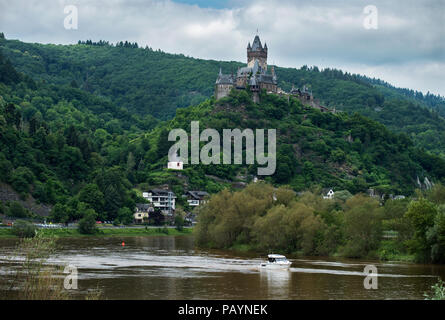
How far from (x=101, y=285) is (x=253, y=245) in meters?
35.7

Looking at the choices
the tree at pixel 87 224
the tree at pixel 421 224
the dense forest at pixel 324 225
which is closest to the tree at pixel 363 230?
the dense forest at pixel 324 225

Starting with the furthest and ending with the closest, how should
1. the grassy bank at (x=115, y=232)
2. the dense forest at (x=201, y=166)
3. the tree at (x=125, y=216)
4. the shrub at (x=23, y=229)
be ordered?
the tree at (x=125, y=216)
the dense forest at (x=201, y=166)
the grassy bank at (x=115, y=232)
the shrub at (x=23, y=229)

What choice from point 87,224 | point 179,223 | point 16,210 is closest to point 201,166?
point 179,223

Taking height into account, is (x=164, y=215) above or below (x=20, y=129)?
below

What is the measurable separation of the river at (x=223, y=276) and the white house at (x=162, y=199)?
214ft

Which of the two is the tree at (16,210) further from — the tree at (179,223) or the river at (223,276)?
the tree at (179,223)

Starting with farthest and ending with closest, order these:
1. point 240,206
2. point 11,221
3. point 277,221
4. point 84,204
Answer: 1. point 84,204
2. point 11,221
3. point 240,206
4. point 277,221

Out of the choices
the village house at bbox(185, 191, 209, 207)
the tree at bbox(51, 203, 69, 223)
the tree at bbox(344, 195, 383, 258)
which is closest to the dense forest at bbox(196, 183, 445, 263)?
the tree at bbox(344, 195, 383, 258)

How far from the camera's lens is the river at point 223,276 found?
52.2 meters

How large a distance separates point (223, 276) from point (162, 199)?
9113 centimetres

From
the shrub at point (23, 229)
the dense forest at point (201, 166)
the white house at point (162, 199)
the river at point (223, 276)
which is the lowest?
the river at point (223, 276)
